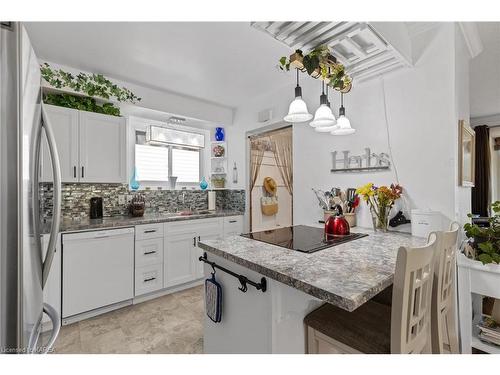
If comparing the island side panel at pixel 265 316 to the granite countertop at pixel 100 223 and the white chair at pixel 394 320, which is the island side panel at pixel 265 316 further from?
the granite countertop at pixel 100 223

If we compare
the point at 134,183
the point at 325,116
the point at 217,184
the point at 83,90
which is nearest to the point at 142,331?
the point at 134,183

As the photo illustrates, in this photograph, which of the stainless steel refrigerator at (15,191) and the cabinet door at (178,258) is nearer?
the stainless steel refrigerator at (15,191)

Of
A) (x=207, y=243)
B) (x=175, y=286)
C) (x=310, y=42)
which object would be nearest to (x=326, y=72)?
(x=310, y=42)

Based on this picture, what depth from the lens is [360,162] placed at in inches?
88.2

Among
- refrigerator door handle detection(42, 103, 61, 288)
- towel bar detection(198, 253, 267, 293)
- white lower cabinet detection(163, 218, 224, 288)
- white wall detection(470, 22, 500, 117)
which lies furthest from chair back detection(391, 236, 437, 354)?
white wall detection(470, 22, 500, 117)

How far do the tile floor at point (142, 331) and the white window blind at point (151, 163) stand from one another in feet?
5.41

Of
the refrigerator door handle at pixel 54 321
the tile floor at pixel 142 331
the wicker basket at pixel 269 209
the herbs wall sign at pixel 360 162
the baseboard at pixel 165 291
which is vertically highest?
the herbs wall sign at pixel 360 162

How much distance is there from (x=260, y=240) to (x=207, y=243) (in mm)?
340

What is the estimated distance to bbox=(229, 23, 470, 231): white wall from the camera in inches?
69.2

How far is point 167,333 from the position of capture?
79.5 inches

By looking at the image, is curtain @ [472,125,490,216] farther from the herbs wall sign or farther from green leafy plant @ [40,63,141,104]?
green leafy plant @ [40,63,141,104]

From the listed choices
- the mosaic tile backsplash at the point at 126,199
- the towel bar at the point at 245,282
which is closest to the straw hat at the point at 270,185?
the mosaic tile backsplash at the point at 126,199

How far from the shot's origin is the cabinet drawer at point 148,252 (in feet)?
8.32

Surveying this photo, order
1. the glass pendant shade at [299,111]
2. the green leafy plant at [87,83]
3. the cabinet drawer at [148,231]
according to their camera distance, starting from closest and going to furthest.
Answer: the glass pendant shade at [299,111] → the green leafy plant at [87,83] → the cabinet drawer at [148,231]
